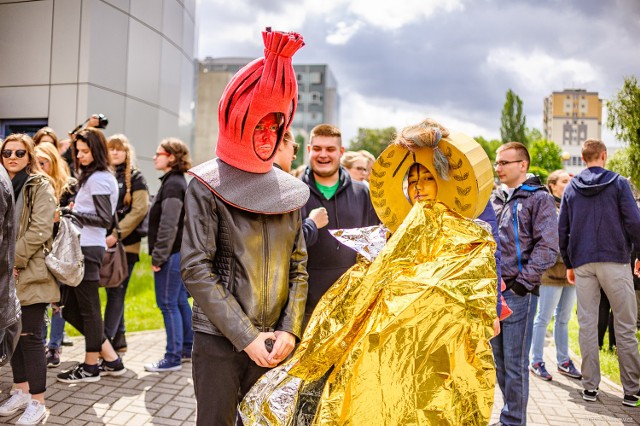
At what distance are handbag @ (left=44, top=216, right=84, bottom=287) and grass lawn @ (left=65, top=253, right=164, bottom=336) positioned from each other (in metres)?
2.78

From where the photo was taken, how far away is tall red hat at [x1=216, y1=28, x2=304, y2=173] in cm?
239

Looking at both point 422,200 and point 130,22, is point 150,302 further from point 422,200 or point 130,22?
point 422,200

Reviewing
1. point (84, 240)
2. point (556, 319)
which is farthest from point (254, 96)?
point (556, 319)

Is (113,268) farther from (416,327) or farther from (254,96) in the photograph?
(416,327)

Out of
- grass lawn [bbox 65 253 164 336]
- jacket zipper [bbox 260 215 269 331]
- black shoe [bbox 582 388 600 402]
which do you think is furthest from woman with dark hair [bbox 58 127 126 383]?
black shoe [bbox 582 388 600 402]

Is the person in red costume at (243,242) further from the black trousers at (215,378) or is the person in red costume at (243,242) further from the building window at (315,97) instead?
the building window at (315,97)

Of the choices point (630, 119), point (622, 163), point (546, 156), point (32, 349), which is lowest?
point (32, 349)

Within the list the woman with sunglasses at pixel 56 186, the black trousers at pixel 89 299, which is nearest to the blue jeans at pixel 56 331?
the woman with sunglasses at pixel 56 186

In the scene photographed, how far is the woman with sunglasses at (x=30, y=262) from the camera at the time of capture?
3.96 m

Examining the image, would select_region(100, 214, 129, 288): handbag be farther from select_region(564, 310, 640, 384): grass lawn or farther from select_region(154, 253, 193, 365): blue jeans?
select_region(564, 310, 640, 384): grass lawn

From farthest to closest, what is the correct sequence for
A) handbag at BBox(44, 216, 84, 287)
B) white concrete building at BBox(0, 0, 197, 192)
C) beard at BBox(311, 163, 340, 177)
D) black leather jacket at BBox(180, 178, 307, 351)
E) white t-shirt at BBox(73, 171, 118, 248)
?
white concrete building at BBox(0, 0, 197, 192)
white t-shirt at BBox(73, 171, 118, 248)
handbag at BBox(44, 216, 84, 287)
beard at BBox(311, 163, 340, 177)
black leather jacket at BBox(180, 178, 307, 351)

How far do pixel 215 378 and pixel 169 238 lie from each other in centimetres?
295

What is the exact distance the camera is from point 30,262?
160 inches

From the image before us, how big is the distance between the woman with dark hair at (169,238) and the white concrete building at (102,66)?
4.29 meters
